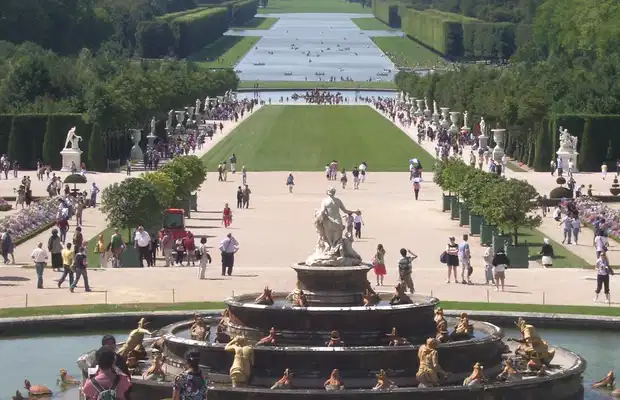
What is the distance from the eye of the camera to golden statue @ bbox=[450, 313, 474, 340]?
29.0 metres

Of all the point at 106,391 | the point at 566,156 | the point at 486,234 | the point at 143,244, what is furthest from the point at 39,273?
the point at 566,156

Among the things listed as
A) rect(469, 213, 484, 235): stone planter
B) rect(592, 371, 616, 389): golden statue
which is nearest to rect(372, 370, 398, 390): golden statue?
rect(592, 371, 616, 389): golden statue

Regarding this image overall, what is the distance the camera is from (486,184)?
178 ft

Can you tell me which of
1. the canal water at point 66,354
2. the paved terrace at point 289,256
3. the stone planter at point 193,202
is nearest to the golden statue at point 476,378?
the canal water at point 66,354

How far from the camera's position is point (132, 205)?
1905 inches

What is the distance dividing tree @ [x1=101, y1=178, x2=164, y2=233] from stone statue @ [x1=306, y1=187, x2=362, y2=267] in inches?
765

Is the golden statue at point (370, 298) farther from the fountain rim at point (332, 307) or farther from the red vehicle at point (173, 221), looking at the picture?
the red vehicle at point (173, 221)

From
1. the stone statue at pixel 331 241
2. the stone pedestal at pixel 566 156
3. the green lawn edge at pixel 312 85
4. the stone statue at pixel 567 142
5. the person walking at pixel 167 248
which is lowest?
the person walking at pixel 167 248

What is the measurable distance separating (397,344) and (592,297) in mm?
11130

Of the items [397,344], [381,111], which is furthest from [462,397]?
[381,111]

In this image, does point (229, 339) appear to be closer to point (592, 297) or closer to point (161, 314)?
point (161, 314)

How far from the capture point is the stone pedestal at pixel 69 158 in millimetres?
81188

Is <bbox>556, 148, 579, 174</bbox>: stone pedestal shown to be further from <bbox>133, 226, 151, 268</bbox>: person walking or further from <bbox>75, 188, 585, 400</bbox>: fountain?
<bbox>75, 188, 585, 400</bbox>: fountain

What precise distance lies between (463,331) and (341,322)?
206 cm
